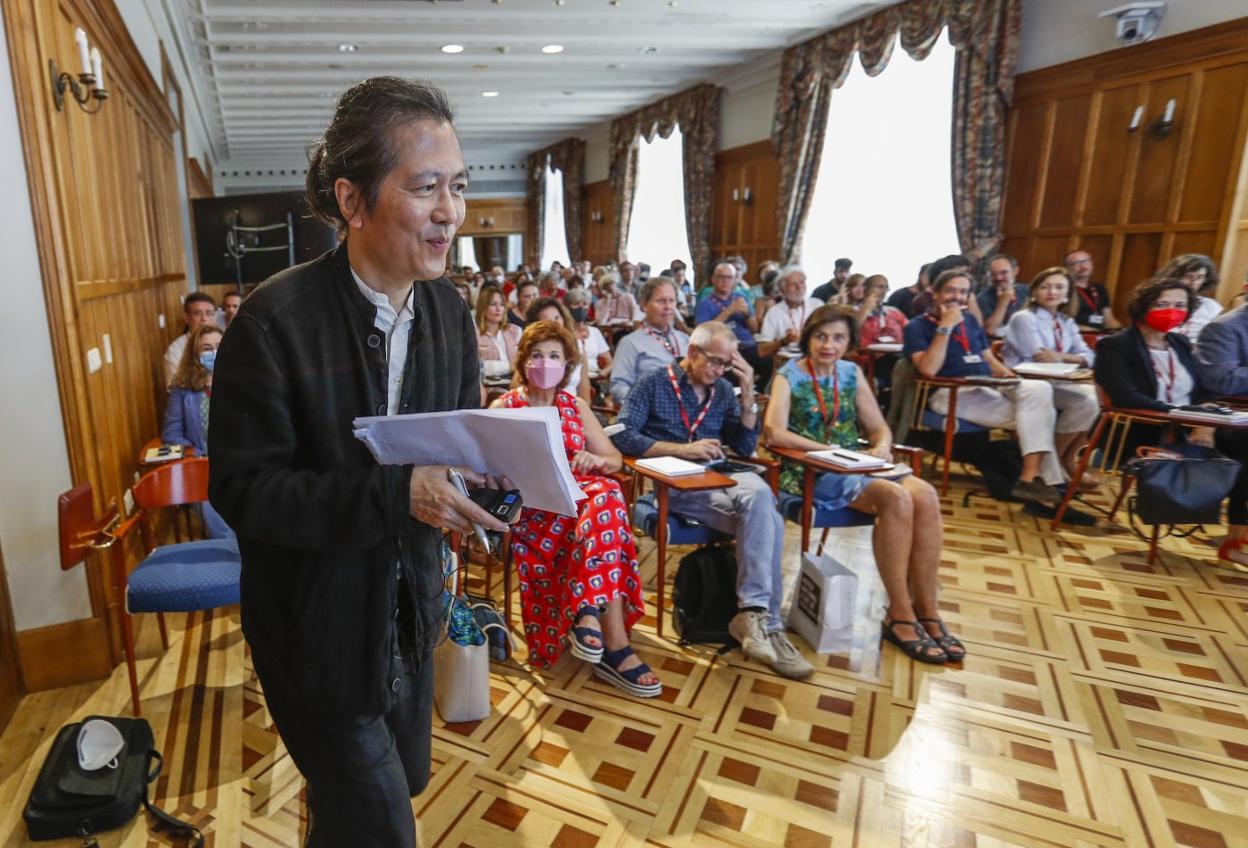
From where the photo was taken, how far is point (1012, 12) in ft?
21.0

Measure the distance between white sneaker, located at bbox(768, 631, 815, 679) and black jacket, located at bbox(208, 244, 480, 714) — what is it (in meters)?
1.84

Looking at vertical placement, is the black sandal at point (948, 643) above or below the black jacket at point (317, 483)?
below

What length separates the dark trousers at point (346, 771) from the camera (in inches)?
40.7

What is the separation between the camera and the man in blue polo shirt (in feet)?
14.1

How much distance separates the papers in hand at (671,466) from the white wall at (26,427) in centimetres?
202

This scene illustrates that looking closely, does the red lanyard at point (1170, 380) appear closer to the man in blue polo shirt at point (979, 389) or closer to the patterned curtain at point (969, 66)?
the man in blue polo shirt at point (979, 389)

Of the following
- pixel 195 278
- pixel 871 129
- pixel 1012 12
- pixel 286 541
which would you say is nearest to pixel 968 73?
pixel 1012 12

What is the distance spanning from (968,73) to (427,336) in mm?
7413

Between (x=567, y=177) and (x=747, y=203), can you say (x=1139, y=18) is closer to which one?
(x=747, y=203)

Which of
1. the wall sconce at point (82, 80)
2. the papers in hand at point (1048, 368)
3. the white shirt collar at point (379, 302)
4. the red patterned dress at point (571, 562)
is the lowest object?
the red patterned dress at point (571, 562)

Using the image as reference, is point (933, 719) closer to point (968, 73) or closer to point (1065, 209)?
point (1065, 209)

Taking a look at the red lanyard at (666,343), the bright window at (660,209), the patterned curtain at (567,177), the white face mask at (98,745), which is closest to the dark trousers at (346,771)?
the white face mask at (98,745)

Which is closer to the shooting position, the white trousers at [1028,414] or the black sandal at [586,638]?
the black sandal at [586,638]

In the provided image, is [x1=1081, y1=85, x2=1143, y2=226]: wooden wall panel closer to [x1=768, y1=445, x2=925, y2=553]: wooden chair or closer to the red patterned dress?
[x1=768, y1=445, x2=925, y2=553]: wooden chair
